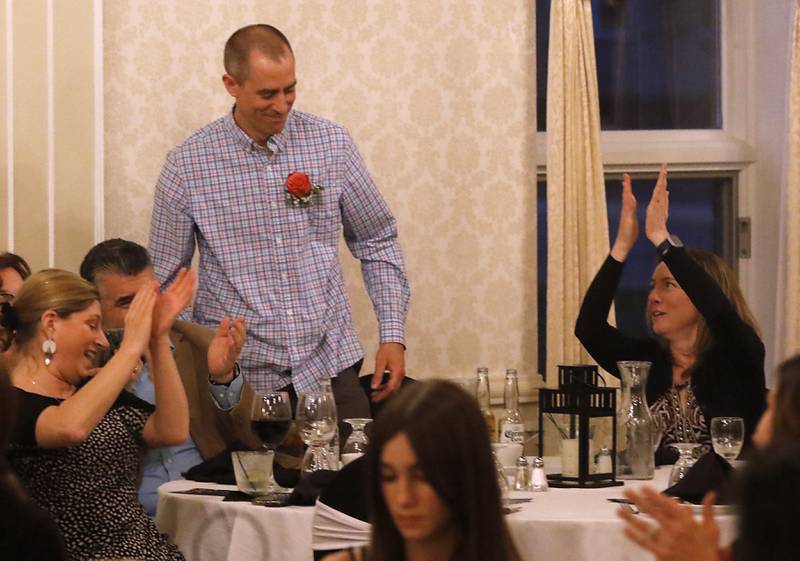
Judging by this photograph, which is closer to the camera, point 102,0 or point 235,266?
point 235,266

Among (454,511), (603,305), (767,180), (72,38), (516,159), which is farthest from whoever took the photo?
(767,180)

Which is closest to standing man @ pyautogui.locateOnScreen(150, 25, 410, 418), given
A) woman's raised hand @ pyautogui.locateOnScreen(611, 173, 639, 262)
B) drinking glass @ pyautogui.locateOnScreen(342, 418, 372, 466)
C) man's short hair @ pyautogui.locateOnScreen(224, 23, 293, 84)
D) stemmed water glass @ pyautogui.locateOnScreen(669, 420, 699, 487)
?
man's short hair @ pyautogui.locateOnScreen(224, 23, 293, 84)

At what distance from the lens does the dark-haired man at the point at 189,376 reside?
3604mm

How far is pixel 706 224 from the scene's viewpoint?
6043 millimetres

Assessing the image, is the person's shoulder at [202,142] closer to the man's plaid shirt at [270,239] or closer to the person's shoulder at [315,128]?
the man's plaid shirt at [270,239]

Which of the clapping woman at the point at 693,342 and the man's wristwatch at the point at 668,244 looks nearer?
the clapping woman at the point at 693,342

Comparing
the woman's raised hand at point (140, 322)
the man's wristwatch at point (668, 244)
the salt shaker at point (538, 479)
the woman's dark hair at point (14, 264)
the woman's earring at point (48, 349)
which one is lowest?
the salt shaker at point (538, 479)

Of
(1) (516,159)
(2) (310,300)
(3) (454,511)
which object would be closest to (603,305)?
(2) (310,300)

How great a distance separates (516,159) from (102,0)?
5.65ft

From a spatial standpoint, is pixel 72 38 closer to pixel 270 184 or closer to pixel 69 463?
pixel 270 184

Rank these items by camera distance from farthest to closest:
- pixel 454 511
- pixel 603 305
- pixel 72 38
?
1. pixel 72 38
2. pixel 603 305
3. pixel 454 511

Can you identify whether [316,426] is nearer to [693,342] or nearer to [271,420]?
[271,420]

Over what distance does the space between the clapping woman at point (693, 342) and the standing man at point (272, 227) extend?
2.69 ft

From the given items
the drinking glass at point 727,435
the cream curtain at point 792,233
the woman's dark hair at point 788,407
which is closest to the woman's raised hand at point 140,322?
the drinking glass at point 727,435
